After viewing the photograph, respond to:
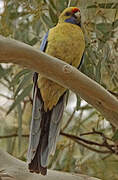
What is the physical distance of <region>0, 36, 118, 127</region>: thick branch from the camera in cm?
120

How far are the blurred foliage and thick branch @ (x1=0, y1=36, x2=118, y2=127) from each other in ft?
1.25

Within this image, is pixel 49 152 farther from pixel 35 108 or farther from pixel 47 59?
pixel 47 59

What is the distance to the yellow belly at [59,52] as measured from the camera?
5.80ft

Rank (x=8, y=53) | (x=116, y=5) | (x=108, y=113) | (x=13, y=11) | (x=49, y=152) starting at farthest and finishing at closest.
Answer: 1. (x=13, y=11)
2. (x=116, y=5)
3. (x=49, y=152)
4. (x=108, y=113)
5. (x=8, y=53)

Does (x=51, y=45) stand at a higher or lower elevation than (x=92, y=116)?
higher

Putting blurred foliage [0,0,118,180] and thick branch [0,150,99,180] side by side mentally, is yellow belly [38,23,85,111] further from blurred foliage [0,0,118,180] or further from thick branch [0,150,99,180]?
thick branch [0,150,99,180]

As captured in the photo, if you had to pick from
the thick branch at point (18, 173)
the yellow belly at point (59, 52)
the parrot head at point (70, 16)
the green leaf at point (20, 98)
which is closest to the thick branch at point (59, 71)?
the thick branch at point (18, 173)

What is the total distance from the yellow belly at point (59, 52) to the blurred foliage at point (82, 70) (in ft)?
0.21

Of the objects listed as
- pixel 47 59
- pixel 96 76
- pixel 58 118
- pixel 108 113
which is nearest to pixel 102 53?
pixel 96 76

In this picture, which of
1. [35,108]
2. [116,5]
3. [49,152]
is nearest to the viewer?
[49,152]

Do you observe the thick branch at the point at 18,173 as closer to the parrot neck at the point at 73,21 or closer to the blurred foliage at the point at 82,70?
the blurred foliage at the point at 82,70

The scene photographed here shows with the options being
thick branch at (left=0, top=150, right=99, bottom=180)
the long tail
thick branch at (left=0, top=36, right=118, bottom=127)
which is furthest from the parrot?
thick branch at (left=0, top=36, right=118, bottom=127)

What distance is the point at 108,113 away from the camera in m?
1.39

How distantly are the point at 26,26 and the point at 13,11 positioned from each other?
0.13m
